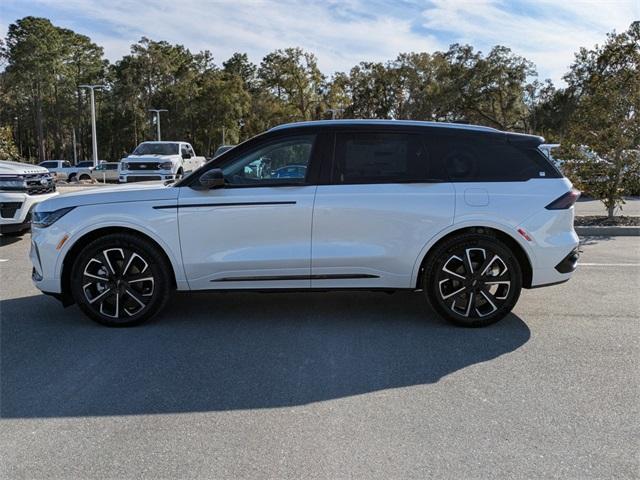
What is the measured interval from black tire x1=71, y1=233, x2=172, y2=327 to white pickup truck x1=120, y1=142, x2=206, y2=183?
13941 millimetres

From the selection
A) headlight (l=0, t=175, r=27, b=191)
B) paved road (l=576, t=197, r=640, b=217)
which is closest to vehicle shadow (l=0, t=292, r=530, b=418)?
headlight (l=0, t=175, r=27, b=191)

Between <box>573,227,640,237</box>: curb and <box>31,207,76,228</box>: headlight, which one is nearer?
<box>31,207,76,228</box>: headlight

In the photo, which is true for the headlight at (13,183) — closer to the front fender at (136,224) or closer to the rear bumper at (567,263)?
the front fender at (136,224)

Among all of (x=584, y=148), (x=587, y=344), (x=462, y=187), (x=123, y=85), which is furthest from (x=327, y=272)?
(x=123, y=85)

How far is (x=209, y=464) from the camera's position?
9.77 feet

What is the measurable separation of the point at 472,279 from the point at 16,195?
7585 millimetres

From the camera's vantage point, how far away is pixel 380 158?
515cm

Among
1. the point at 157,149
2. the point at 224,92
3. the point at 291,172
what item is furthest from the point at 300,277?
the point at 224,92

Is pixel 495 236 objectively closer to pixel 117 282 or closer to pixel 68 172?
pixel 117 282

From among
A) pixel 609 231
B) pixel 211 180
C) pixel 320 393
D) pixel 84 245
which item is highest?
pixel 211 180

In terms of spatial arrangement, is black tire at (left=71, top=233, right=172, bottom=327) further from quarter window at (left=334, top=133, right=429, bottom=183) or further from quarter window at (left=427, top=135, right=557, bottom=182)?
quarter window at (left=427, top=135, right=557, bottom=182)

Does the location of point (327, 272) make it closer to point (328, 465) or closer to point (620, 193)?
point (328, 465)

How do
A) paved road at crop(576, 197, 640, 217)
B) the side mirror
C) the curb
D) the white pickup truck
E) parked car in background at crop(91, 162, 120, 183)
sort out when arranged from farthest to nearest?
parked car in background at crop(91, 162, 120, 183) < the white pickup truck < paved road at crop(576, 197, 640, 217) < the curb < the side mirror

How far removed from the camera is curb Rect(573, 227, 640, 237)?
35.4 feet
